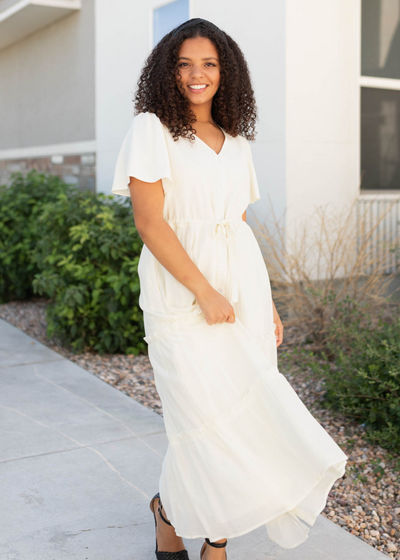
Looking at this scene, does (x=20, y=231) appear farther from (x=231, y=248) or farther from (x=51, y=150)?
(x=231, y=248)

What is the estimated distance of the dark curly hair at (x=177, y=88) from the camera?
2.01 m

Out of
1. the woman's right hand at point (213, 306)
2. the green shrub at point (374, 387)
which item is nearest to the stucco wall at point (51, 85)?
the green shrub at point (374, 387)

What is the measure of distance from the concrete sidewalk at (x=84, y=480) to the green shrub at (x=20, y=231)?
2.57m

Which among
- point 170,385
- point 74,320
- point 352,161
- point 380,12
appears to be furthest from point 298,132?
point 170,385

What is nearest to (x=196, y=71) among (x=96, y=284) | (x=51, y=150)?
(x=96, y=284)

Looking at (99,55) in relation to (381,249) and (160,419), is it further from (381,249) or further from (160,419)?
(160,419)

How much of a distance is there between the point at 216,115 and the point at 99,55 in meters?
6.15

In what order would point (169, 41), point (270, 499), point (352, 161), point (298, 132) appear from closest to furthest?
point (270, 499)
point (169, 41)
point (298, 132)
point (352, 161)

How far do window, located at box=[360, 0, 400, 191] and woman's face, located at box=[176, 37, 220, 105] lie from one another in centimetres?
420

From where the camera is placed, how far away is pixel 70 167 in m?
8.68

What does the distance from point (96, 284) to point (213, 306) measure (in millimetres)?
3218

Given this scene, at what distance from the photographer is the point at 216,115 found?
2207 millimetres

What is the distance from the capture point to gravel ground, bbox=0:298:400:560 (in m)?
2.67

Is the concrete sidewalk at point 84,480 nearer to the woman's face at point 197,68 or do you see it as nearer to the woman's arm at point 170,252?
the woman's arm at point 170,252
